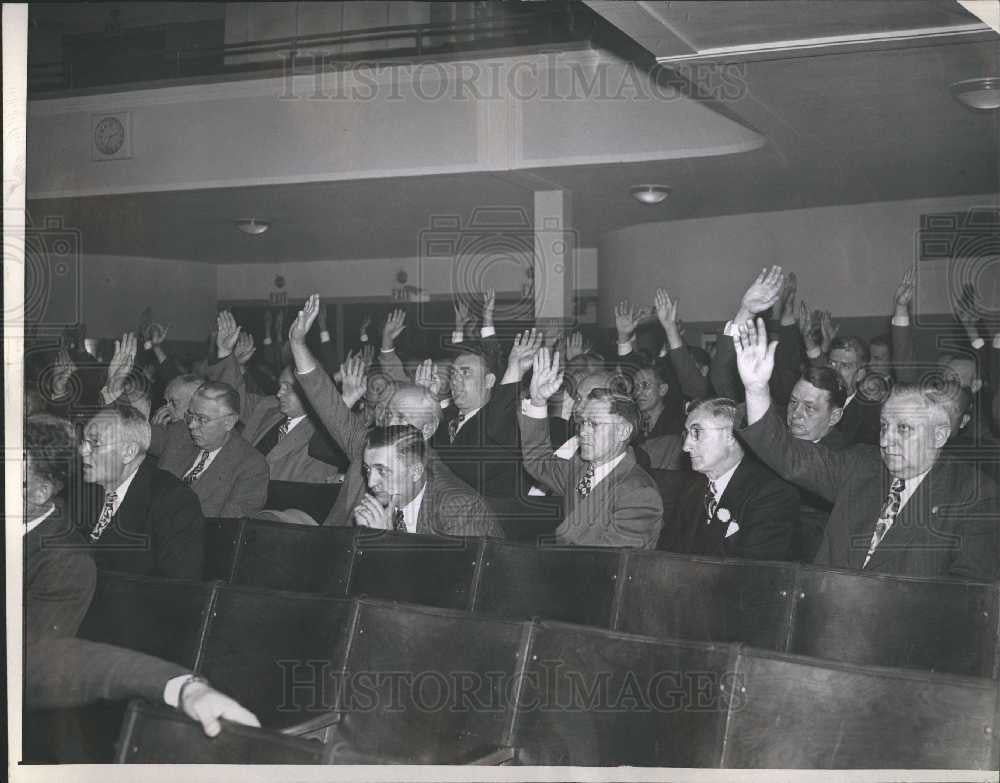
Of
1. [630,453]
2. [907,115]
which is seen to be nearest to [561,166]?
[907,115]

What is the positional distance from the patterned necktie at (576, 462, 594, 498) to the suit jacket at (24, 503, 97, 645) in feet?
4.80

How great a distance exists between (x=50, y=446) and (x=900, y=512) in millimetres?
2348

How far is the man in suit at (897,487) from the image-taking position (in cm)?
280

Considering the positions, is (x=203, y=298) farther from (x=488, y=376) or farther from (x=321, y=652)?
(x=321, y=652)

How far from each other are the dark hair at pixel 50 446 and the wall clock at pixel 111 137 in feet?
12.8

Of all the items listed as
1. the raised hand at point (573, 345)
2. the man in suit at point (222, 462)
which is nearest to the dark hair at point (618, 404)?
the man in suit at point (222, 462)

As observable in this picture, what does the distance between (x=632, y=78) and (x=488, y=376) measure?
227cm

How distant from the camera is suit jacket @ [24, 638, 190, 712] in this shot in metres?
2.03

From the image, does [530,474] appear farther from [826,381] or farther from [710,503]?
[826,381]

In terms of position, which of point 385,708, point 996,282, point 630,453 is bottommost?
point 385,708

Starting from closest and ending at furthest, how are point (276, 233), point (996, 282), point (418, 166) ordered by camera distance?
1. point (418, 166)
2. point (996, 282)
3. point (276, 233)

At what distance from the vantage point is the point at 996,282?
24.1 feet

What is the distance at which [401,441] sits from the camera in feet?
10.5

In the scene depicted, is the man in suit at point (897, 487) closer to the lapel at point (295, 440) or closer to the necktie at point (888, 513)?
the necktie at point (888, 513)
